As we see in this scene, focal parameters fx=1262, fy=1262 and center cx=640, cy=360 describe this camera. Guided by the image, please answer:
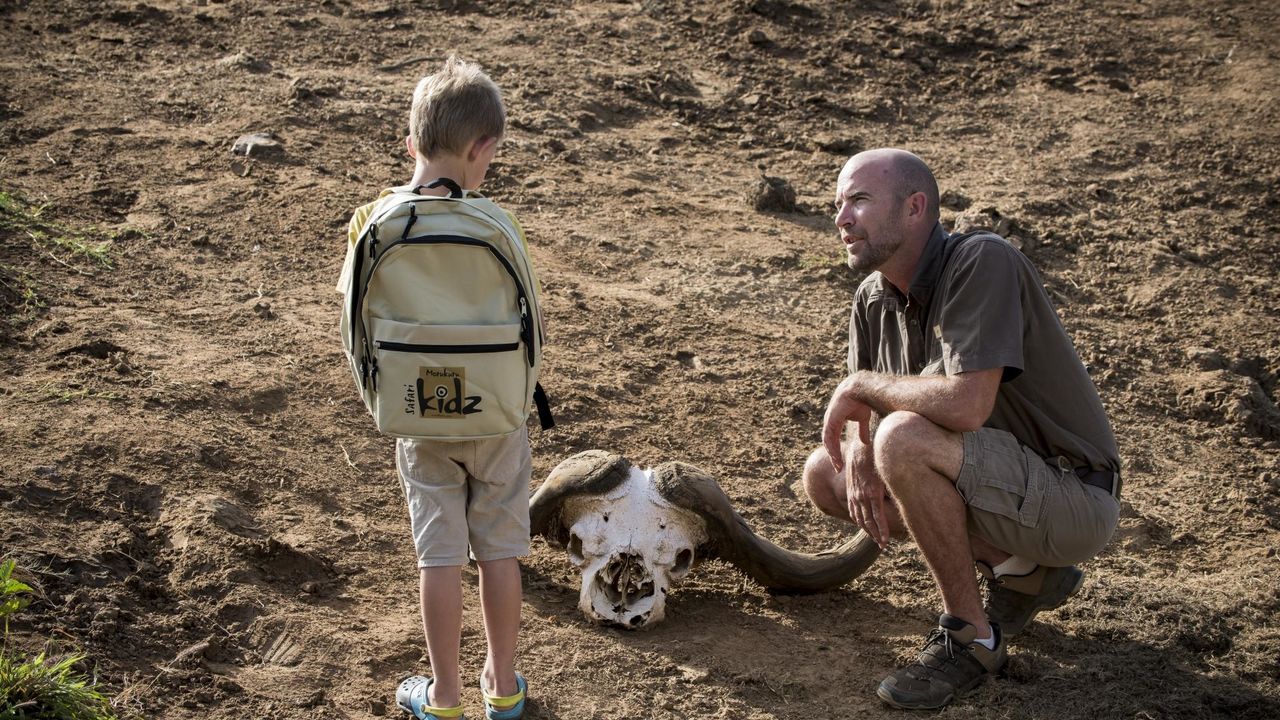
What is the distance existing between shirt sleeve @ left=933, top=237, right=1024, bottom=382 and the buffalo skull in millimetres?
970

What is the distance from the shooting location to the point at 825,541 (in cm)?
493

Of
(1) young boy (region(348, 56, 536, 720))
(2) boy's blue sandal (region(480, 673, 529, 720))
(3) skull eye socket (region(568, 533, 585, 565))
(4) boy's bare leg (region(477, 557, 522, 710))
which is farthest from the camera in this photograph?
(3) skull eye socket (region(568, 533, 585, 565))

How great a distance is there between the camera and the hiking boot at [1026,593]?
13.2ft

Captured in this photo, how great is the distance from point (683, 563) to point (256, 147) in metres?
4.44

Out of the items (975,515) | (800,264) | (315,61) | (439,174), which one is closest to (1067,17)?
(800,264)

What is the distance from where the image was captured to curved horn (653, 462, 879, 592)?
4.18 m

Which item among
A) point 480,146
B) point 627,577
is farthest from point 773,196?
point 480,146

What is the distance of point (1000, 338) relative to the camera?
361cm

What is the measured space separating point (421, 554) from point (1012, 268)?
1880 millimetres

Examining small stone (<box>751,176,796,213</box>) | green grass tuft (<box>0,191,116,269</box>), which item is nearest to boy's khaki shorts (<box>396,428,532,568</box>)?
green grass tuft (<box>0,191,116,269</box>)

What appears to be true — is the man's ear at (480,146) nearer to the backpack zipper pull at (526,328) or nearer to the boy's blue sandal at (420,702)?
the backpack zipper pull at (526,328)

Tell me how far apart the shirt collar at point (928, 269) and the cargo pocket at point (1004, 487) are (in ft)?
1.52

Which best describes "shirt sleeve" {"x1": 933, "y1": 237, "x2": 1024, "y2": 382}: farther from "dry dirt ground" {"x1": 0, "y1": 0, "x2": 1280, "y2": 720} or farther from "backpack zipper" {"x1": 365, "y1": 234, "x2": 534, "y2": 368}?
"backpack zipper" {"x1": 365, "y1": 234, "x2": 534, "y2": 368}

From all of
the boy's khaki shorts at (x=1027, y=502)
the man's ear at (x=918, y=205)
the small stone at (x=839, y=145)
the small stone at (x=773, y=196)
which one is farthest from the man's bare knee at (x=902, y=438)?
the small stone at (x=839, y=145)
